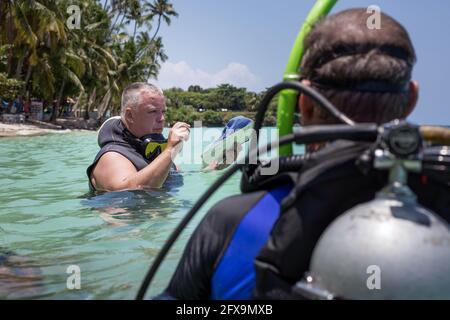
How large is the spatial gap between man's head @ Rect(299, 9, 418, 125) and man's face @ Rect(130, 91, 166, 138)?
3809 millimetres

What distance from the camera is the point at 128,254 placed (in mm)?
3516

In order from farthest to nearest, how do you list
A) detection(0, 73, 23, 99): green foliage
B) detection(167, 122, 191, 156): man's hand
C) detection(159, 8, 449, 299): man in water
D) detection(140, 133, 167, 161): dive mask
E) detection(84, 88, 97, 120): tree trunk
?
detection(84, 88, 97, 120): tree trunk
detection(0, 73, 23, 99): green foliage
detection(140, 133, 167, 161): dive mask
detection(167, 122, 191, 156): man's hand
detection(159, 8, 449, 299): man in water

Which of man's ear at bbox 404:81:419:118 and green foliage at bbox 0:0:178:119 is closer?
man's ear at bbox 404:81:419:118

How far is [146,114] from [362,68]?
3.97 meters

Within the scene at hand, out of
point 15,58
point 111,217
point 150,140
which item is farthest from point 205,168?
point 15,58

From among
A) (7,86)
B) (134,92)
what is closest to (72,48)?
(7,86)

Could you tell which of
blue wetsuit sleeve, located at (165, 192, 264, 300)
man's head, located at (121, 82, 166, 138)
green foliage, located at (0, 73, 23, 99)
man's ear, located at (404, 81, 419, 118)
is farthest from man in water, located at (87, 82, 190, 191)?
green foliage, located at (0, 73, 23, 99)

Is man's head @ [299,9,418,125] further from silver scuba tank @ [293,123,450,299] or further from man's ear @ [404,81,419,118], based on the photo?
silver scuba tank @ [293,123,450,299]

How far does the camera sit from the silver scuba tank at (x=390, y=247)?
994 millimetres

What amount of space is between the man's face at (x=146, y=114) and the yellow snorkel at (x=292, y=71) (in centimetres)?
349

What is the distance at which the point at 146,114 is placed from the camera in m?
5.05

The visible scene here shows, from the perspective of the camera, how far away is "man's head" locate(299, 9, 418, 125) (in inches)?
50.1

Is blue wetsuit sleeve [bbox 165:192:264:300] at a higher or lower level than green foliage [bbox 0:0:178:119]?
lower
